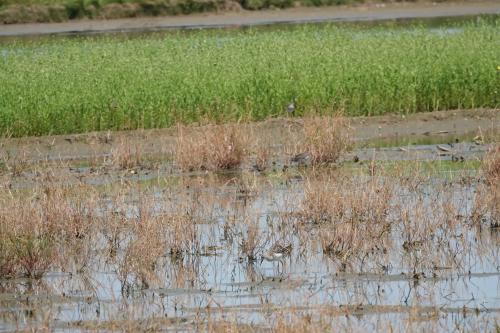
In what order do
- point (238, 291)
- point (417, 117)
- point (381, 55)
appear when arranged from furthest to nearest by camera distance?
1. point (381, 55)
2. point (417, 117)
3. point (238, 291)

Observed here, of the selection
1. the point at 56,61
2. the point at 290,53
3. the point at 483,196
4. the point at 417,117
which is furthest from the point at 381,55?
the point at 483,196

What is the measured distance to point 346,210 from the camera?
35.2ft

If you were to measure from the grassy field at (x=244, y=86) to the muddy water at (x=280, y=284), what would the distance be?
16.6 feet

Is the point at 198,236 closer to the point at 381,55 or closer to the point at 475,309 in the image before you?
the point at 475,309

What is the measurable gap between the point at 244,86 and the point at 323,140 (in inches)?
164

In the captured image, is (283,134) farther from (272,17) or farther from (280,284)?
(272,17)

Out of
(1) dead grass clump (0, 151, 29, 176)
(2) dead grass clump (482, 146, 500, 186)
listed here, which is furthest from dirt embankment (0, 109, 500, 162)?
(2) dead grass clump (482, 146, 500, 186)

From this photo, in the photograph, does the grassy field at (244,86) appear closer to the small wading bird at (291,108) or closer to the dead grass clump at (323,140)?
the small wading bird at (291,108)

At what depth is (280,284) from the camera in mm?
8930

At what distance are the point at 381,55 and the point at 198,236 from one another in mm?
11530

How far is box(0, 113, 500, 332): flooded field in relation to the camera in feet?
26.6

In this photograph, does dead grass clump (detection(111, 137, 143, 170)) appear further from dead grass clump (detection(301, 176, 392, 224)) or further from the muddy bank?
the muddy bank

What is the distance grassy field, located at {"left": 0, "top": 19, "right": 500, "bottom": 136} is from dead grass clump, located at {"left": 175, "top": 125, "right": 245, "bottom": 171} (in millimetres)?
999

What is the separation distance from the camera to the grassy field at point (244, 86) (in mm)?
17438
